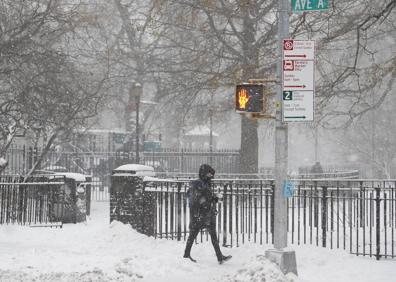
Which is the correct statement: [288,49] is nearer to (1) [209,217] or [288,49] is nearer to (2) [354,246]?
(1) [209,217]

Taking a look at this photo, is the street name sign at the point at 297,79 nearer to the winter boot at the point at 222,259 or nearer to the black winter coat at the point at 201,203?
the black winter coat at the point at 201,203

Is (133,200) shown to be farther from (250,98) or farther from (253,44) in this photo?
(253,44)

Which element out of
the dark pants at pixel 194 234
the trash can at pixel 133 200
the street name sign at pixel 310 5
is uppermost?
the street name sign at pixel 310 5

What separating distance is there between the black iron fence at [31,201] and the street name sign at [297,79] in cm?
843

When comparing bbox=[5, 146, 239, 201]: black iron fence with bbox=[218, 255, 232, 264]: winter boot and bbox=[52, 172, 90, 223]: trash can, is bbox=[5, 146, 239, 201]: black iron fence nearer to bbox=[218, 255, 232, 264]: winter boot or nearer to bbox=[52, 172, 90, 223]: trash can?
bbox=[52, 172, 90, 223]: trash can

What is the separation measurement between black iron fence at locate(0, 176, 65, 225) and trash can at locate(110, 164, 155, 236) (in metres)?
2.55

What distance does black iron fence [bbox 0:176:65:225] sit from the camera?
54.6 ft

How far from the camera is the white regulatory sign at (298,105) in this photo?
1011cm

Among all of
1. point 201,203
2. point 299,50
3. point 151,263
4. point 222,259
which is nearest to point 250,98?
point 299,50

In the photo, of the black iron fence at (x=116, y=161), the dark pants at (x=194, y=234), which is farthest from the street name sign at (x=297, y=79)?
the black iron fence at (x=116, y=161)

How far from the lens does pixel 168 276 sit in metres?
10.7

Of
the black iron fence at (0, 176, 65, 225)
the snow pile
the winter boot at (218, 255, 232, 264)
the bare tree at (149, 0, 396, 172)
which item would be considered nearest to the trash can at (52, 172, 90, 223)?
the black iron fence at (0, 176, 65, 225)

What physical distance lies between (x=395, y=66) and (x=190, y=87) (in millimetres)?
9873

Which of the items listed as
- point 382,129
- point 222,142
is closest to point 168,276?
point 382,129
